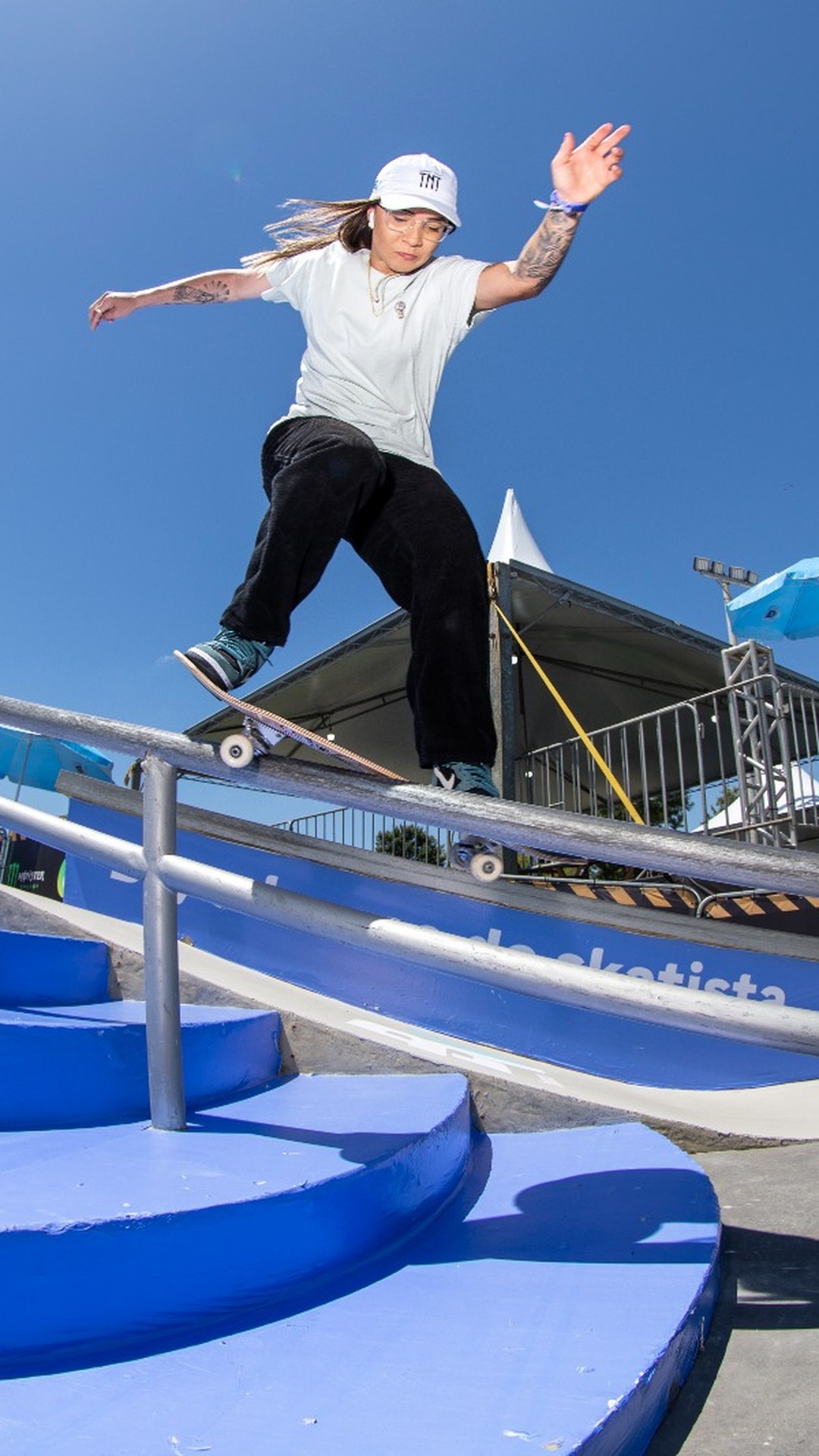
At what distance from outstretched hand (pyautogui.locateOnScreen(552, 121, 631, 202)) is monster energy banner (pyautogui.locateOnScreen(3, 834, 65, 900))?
10.9 metres

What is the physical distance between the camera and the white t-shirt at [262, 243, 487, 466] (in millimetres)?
2426

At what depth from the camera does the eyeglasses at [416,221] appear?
238 cm

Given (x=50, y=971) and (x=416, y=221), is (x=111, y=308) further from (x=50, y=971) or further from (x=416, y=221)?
(x=50, y=971)

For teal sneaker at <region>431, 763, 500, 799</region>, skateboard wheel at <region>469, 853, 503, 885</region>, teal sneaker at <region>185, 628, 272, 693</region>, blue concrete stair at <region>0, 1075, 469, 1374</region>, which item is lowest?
blue concrete stair at <region>0, 1075, 469, 1374</region>

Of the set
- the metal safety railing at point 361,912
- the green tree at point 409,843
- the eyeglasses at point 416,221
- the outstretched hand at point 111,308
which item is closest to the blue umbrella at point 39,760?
the green tree at point 409,843

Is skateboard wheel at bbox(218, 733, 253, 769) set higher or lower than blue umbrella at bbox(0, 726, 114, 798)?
lower

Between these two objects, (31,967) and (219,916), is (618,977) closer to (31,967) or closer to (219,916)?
(31,967)

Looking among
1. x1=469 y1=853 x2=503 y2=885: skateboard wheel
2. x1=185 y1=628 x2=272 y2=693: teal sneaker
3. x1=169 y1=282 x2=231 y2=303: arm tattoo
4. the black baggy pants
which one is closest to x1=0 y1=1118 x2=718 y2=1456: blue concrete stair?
x1=469 y1=853 x2=503 y2=885: skateboard wheel

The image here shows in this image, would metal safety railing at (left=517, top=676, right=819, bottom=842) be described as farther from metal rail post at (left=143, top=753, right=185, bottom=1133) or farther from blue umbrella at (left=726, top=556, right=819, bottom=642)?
metal rail post at (left=143, top=753, right=185, bottom=1133)

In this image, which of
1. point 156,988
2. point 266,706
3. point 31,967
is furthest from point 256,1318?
point 266,706

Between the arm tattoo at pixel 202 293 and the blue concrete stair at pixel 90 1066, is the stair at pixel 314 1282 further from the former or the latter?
the arm tattoo at pixel 202 293

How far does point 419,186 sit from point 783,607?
25.2 feet

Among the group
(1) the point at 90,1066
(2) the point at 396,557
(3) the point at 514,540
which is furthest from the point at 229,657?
(3) the point at 514,540

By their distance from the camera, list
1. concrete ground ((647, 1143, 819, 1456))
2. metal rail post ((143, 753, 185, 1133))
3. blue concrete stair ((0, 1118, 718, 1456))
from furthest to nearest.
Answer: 1. metal rail post ((143, 753, 185, 1133))
2. concrete ground ((647, 1143, 819, 1456))
3. blue concrete stair ((0, 1118, 718, 1456))
